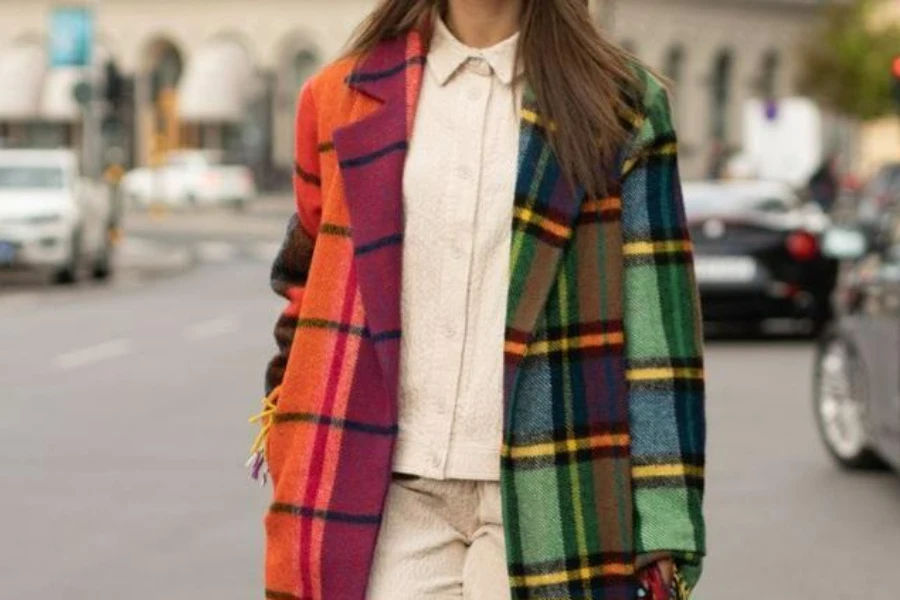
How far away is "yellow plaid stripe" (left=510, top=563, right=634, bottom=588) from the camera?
3531mm

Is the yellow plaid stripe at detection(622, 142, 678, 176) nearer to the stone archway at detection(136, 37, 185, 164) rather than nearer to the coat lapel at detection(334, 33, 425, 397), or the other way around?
the coat lapel at detection(334, 33, 425, 397)

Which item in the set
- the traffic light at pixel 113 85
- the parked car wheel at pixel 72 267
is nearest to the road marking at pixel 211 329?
the parked car wheel at pixel 72 267

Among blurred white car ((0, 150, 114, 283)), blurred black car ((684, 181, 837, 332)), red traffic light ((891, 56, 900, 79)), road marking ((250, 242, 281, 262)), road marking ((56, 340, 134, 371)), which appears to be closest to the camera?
road marking ((56, 340, 134, 371))

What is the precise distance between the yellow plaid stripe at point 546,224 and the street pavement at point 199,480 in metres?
4.91

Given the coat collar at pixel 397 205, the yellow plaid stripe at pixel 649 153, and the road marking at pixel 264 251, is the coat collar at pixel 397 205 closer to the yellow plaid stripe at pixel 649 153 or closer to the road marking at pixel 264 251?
the yellow plaid stripe at pixel 649 153

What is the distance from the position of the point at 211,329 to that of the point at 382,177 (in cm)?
1954

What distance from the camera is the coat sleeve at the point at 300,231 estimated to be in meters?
3.79

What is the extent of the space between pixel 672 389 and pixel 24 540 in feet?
20.8

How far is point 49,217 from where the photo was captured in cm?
3006

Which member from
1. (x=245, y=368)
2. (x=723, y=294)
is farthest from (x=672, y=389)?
(x=723, y=294)

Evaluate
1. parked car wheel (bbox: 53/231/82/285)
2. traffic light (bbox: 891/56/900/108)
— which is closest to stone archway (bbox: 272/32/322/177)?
parked car wheel (bbox: 53/231/82/285)

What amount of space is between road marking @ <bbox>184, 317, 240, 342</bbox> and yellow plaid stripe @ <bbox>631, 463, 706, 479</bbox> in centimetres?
1796

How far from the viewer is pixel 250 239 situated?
174 ft

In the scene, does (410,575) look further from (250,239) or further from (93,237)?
(250,239)
